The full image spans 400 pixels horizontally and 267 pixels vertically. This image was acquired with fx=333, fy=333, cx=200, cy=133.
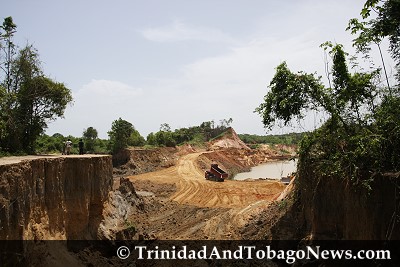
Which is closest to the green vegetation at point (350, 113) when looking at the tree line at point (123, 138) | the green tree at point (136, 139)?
the tree line at point (123, 138)

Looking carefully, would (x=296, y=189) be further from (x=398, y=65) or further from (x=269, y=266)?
(x=398, y=65)

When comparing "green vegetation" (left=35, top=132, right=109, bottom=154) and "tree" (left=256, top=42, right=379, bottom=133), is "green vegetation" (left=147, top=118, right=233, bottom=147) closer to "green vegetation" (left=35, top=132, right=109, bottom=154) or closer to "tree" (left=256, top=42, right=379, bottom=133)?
"green vegetation" (left=35, top=132, right=109, bottom=154)

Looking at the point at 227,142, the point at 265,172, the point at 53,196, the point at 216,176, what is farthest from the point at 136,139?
the point at 53,196

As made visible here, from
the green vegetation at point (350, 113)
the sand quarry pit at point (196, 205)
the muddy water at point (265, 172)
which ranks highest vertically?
the green vegetation at point (350, 113)

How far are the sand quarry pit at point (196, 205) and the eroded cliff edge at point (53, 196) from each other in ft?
12.5

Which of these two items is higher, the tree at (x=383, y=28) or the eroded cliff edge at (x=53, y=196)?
the tree at (x=383, y=28)

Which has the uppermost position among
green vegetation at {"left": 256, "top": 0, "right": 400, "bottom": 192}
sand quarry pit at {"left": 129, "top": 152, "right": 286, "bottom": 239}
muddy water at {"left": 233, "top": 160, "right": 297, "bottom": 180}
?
green vegetation at {"left": 256, "top": 0, "right": 400, "bottom": 192}

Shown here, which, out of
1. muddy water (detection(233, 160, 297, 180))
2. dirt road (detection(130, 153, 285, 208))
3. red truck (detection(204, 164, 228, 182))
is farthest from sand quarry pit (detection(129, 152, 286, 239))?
muddy water (detection(233, 160, 297, 180))

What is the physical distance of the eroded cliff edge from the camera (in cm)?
893

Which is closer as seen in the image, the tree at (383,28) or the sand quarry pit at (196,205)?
the tree at (383,28)

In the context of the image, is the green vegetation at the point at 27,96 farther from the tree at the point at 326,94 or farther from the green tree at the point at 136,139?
the green tree at the point at 136,139

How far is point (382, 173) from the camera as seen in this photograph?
9344 millimetres

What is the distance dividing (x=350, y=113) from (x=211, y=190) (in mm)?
16011

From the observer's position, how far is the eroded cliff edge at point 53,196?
8.93m
